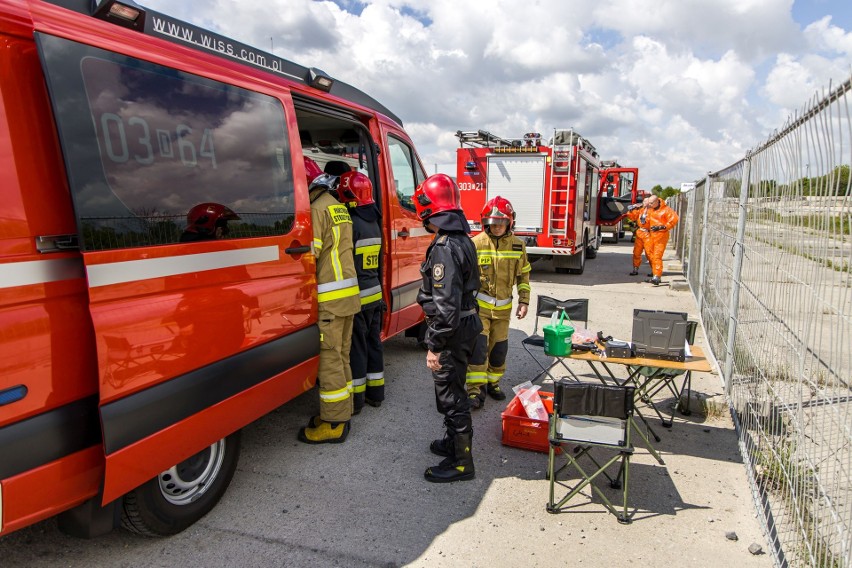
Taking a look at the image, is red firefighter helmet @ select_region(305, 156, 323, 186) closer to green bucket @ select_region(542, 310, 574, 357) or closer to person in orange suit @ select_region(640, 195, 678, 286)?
green bucket @ select_region(542, 310, 574, 357)

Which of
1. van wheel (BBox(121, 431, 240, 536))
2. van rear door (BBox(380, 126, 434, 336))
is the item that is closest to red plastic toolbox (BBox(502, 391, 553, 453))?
van rear door (BBox(380, 126, 434, 336))

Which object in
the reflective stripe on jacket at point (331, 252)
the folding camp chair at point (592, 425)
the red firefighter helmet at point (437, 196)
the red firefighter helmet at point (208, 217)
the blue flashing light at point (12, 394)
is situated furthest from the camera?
the reflective stripe on jacket at point (331, 252)

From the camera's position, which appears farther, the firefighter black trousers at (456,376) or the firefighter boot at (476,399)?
the firefighter boot at (476,399)

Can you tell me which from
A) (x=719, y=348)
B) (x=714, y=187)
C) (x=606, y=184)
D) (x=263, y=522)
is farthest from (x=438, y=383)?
(x=606, y=184)

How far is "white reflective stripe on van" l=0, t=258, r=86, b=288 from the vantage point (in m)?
1.86

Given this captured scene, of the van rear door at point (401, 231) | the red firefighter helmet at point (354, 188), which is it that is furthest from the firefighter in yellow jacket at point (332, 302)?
the van rear door at point (401, 231)

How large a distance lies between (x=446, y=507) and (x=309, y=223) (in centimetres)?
193

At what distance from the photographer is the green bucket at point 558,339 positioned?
3912 millimetres

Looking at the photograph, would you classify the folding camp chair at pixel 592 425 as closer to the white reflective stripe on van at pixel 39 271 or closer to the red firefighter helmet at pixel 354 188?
the red firefighter helmet at pixel 354 188

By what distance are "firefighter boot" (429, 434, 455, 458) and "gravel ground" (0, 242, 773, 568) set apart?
0.06 m

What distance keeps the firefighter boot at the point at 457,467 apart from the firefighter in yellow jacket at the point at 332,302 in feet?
2.70

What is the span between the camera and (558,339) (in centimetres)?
393

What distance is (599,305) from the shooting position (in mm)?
8781

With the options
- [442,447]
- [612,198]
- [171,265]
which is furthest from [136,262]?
[612,198]
